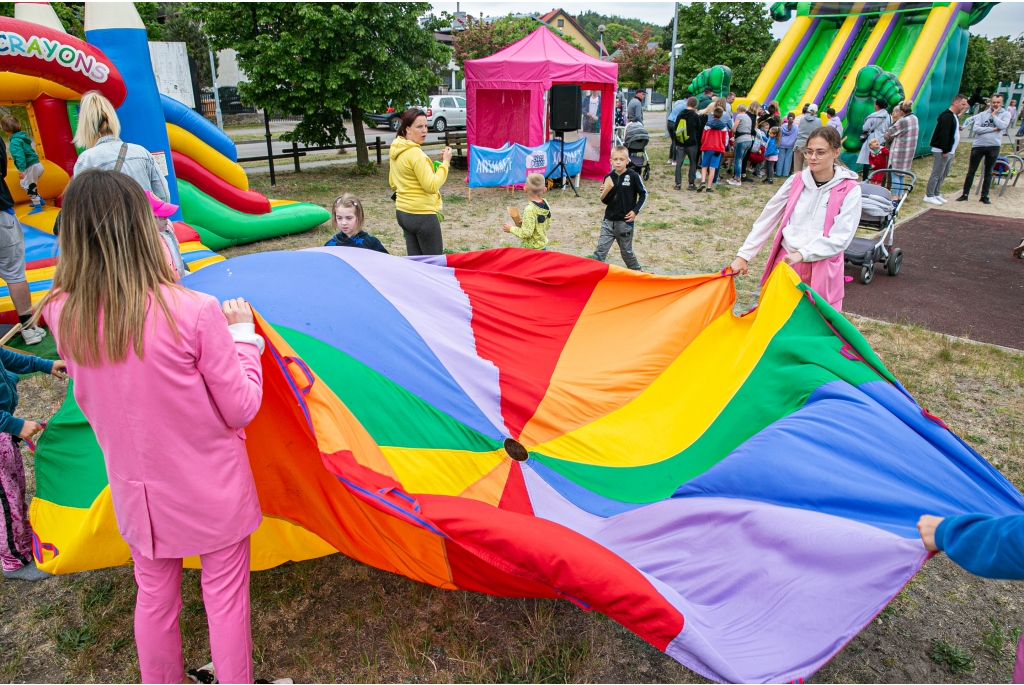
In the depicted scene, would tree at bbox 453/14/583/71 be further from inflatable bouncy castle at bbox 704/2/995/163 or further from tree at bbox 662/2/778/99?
inflatable bouncy castle at bbox 704/2/995/163

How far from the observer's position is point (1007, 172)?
12.2 m

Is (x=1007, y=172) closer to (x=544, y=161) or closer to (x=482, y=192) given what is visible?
(x=544, y=161)

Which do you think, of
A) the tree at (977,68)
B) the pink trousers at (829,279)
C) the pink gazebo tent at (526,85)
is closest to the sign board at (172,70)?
the pink gazebo tent at (526,85)

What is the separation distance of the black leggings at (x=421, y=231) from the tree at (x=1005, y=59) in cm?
3717

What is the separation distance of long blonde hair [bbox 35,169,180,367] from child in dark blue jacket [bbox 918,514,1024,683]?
1.97 meters

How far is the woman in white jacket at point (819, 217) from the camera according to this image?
3.67 metres

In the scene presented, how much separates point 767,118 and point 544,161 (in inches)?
191

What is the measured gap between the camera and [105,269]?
5.49 feet

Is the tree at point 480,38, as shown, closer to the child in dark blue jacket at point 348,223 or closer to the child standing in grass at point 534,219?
the child standing in grass at point 534,219

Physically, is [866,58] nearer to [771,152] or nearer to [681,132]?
[771,152]

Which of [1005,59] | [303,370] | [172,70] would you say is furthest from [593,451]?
[1005,59]

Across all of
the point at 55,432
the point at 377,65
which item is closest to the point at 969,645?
the point at 55,432

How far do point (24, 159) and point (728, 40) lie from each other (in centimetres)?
2559

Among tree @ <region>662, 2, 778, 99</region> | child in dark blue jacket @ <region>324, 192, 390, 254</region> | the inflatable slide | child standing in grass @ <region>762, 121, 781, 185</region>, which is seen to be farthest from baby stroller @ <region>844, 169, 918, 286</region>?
tree @ <region>662, 2, 778, 99</region>
